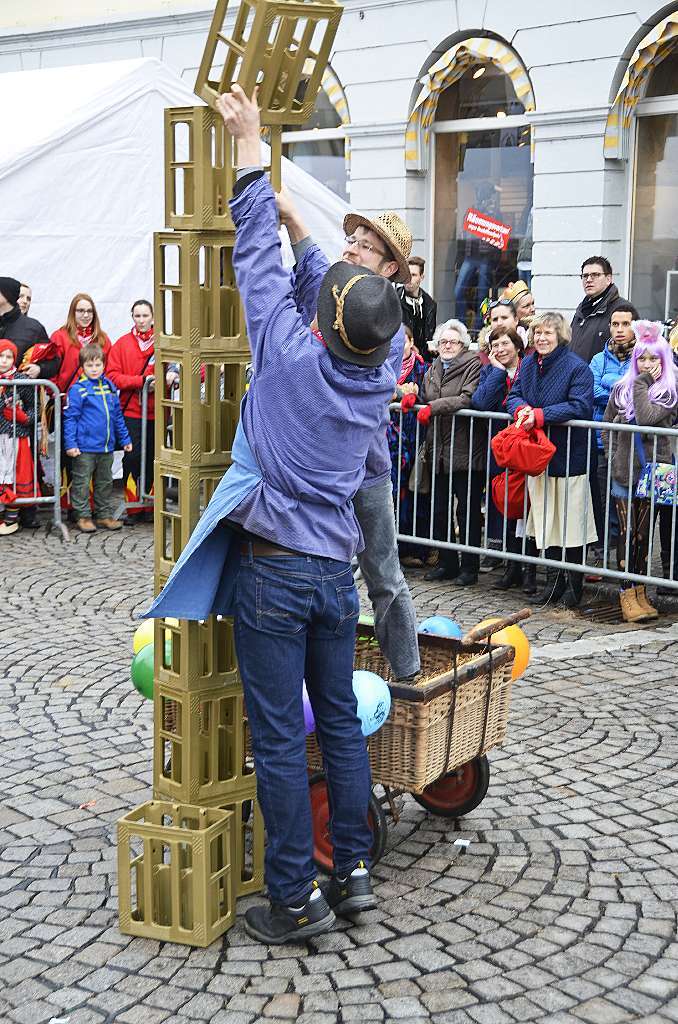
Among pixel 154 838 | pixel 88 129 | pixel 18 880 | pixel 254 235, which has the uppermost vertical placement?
pixel 88 129

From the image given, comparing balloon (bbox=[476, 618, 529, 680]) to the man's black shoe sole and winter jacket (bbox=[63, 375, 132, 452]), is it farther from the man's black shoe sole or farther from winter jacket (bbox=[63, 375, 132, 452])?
winter jacket (bbox=[63, 375, 132, 452])

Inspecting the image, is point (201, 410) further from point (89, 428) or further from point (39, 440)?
point (39, 440)

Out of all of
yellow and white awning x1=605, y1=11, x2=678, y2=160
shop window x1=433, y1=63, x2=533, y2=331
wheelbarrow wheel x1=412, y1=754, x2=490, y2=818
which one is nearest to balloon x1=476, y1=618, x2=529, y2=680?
wheelbarrow wheel x1=412, y1=754, x2=490, y2=818

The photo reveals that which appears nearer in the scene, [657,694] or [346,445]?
[346,445]

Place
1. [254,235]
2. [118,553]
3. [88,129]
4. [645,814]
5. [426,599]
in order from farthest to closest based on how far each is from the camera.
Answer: [88,129] → [118,553] → [426,599] → [645,814] → [254,235]

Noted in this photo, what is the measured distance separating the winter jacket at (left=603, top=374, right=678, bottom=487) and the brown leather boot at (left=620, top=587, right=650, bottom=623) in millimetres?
670

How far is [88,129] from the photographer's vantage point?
12.5 m

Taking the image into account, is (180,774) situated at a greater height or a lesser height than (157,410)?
lesser

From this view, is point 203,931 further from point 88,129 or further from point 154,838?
point 88,129

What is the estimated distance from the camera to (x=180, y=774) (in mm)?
4523

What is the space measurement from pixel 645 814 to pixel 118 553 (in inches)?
228

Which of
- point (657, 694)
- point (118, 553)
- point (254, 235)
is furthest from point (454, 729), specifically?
point (118, 553)

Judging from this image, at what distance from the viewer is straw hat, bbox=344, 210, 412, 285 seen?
474cm

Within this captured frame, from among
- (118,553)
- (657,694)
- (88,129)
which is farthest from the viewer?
(88,129)
